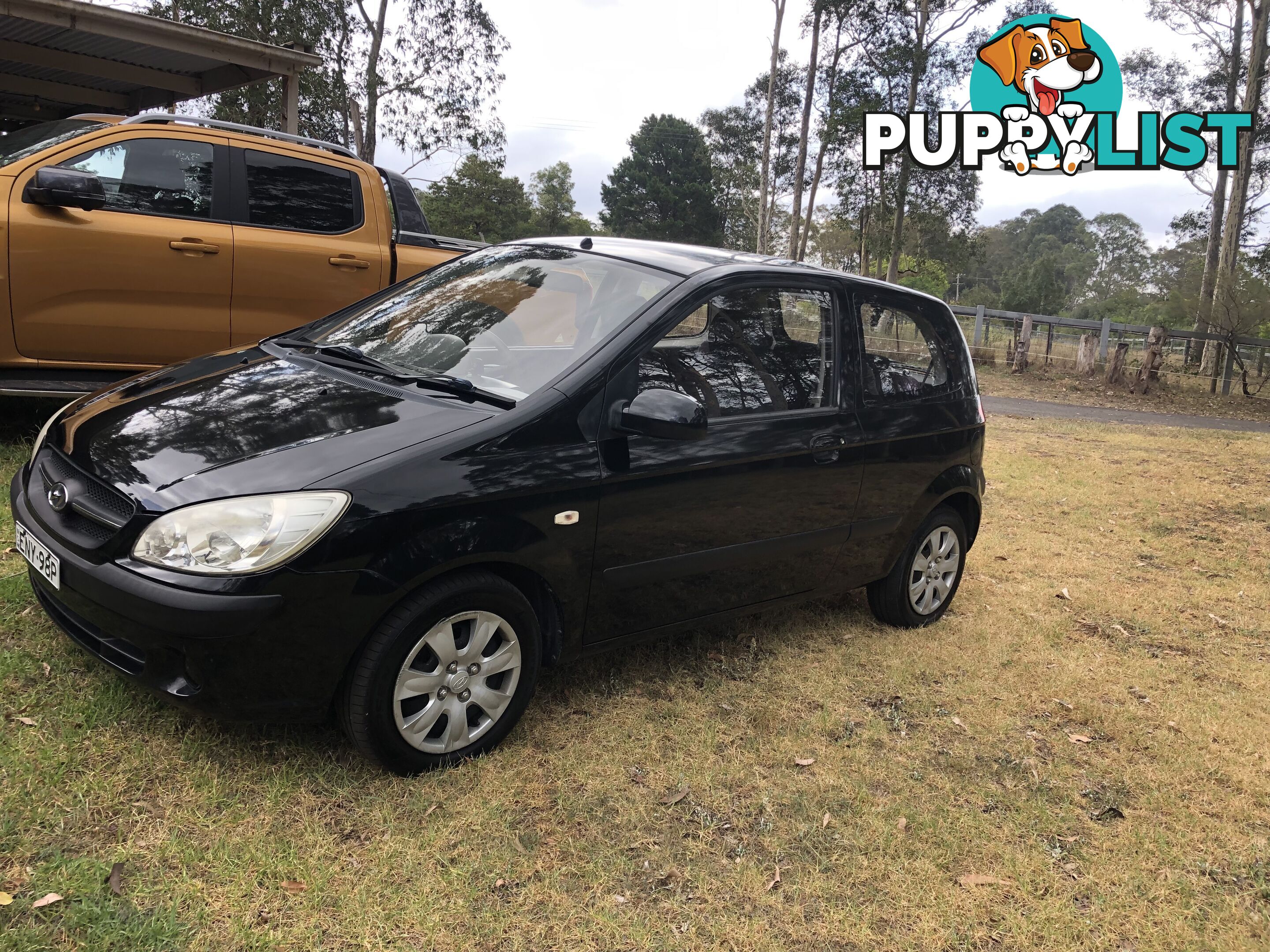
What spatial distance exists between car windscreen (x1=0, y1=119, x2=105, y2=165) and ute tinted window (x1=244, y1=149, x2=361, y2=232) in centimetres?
84

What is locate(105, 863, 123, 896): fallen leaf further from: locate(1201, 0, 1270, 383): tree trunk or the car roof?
locate(1201, 0, 1270, 383): tree trunk

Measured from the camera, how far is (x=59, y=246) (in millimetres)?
4812

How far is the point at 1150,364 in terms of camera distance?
20.2 meters

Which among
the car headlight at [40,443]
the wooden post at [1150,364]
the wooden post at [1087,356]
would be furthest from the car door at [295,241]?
the wooden post at [1087,356]

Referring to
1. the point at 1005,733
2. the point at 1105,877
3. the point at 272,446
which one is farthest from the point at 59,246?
the point at 1105,877

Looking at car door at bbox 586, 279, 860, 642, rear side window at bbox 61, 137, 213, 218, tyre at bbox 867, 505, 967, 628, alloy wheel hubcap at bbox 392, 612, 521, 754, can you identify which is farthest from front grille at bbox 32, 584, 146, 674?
tyre at bbox 867, 505, 967, 628

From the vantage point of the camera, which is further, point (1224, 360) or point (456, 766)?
point (1224, 360)

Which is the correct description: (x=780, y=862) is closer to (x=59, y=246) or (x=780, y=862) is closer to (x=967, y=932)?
(x=967, y=932)

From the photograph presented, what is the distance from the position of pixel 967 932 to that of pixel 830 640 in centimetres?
194

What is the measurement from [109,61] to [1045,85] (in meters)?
22.0

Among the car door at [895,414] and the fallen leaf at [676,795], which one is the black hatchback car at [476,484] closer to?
the car door at [895,414]

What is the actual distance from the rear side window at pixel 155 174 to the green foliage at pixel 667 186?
197 ft

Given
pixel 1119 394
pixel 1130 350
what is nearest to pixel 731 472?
pixel 1119 394

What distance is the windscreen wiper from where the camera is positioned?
300 centimetres
